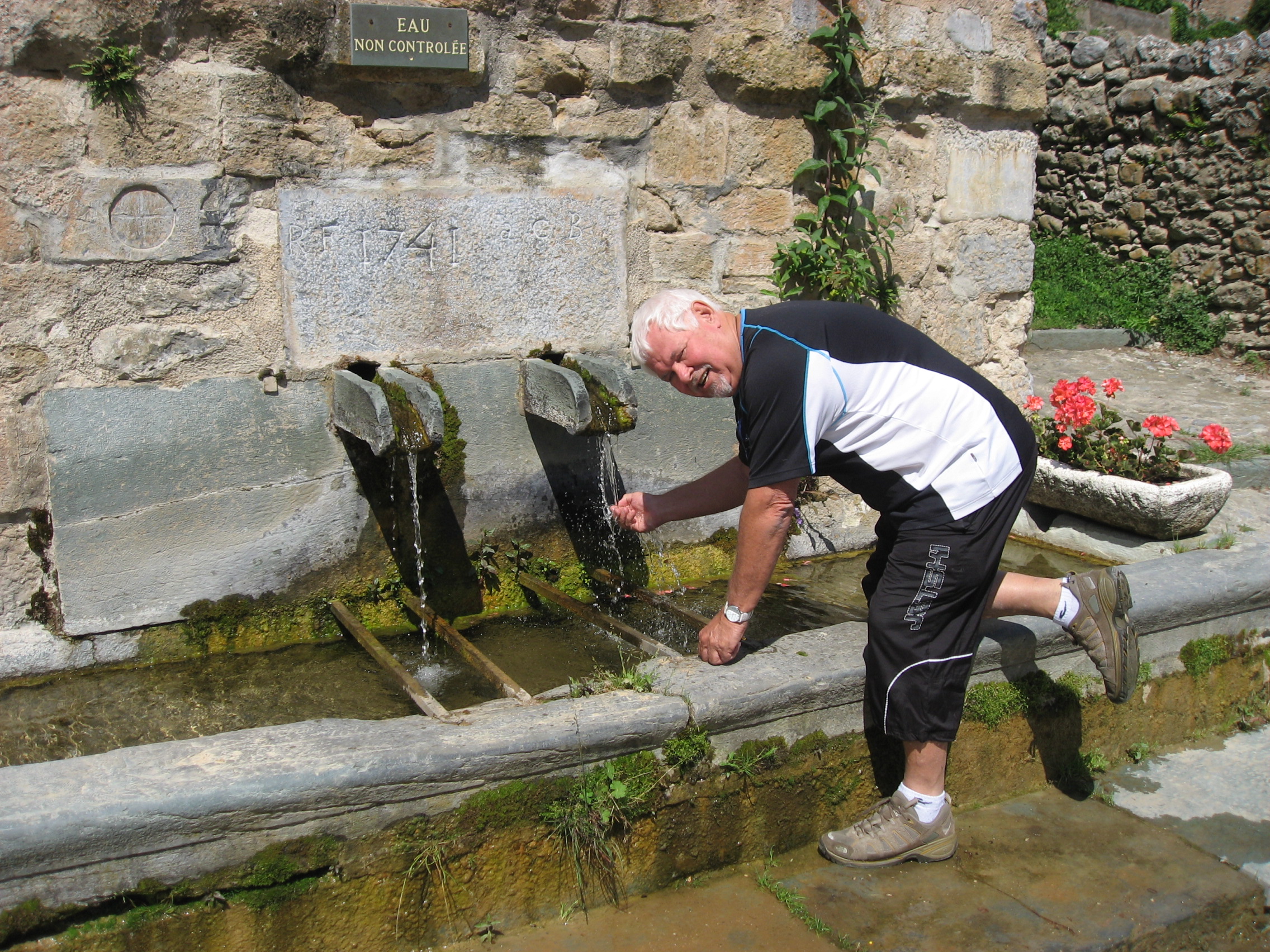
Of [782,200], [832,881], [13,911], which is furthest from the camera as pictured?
[782,200]

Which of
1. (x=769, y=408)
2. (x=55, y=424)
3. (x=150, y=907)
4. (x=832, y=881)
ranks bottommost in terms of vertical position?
(x=832, y=881)

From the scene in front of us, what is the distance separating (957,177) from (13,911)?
13.4 feet

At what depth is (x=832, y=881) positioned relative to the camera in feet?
8.19

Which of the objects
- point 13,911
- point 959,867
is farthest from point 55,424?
point 959,867

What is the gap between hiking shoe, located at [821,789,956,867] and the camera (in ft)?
8.32

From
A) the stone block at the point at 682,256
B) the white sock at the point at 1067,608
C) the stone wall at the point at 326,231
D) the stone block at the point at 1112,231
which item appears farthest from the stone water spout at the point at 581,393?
the stone block at the point at 1112,231

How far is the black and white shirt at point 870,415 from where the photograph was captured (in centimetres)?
234

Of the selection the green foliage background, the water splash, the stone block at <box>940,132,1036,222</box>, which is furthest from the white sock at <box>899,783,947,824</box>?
the green foliage background

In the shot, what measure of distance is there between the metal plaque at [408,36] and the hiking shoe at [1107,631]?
244 centimetres

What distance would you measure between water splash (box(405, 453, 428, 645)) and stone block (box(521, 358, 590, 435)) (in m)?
0.44

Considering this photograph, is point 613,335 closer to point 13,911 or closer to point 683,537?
point 683,537

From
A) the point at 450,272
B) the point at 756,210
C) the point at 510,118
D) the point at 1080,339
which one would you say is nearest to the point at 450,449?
the point at 450,272

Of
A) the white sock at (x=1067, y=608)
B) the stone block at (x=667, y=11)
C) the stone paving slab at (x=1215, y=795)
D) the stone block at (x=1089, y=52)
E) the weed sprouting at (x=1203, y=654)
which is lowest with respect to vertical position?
the stone paving slab at (x=1215, y=795)

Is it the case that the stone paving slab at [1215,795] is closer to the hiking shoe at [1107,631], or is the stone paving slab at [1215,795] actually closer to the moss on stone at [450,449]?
the hiking shoe at [1107,631]
